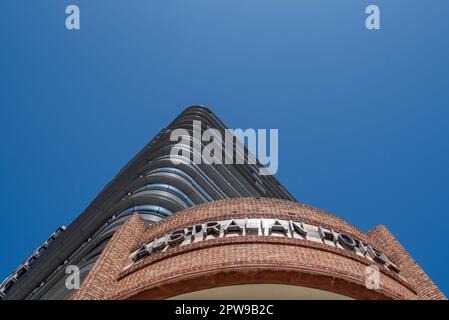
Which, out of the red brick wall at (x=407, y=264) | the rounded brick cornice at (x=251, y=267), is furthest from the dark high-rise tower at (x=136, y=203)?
the red brick wall at (x=407, y=264)

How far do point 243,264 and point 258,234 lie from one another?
7.13ft

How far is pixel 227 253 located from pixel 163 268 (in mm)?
1358

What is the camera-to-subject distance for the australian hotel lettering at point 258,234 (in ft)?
47.2

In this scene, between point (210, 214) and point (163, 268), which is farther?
point (210, 214)

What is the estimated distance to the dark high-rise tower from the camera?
91.4ft

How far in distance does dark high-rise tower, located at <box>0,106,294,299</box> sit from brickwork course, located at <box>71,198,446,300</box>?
26.8ft

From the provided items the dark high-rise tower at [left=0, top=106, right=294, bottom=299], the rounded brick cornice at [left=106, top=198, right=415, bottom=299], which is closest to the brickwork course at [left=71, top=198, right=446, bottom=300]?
the rounded brick cornice at [left=106, top=198, right=415, bottom=299]

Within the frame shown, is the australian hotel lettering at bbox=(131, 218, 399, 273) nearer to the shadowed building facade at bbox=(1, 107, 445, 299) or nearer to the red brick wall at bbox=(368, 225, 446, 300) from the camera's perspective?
the shadowed building facade at bbox=(1, 107, 445, 299)

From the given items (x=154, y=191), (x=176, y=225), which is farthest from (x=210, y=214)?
(x=154, y=191)

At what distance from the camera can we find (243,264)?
1210 cm

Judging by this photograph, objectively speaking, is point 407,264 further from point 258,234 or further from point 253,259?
point 253,259
